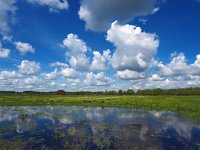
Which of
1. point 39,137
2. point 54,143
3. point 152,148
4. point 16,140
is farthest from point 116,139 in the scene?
point 16,140

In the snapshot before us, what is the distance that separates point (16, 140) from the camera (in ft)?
67.6

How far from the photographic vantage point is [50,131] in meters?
25.1

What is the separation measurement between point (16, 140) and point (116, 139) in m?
8.10

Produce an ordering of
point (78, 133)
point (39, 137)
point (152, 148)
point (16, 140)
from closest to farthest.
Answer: point (152, 148) < point (16, 140) < point (39, 137) < point (78, 133)

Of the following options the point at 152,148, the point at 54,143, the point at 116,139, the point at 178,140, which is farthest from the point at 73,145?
the point at 178,140

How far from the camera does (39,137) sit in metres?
22.0

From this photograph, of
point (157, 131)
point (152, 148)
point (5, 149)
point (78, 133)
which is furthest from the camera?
point (157, 131)

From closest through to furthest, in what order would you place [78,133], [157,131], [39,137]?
[39,137] → [78,133] → [157,131]

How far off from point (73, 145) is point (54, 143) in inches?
64.5

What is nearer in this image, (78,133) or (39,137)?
(39,137)

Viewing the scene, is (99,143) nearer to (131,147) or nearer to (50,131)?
(131,147)

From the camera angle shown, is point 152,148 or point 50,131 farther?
point 50,131

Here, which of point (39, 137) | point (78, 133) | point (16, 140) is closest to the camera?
point (16, 140)

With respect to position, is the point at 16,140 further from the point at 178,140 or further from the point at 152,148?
the point at 178,140
